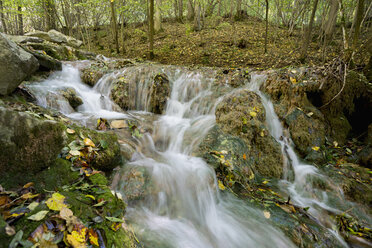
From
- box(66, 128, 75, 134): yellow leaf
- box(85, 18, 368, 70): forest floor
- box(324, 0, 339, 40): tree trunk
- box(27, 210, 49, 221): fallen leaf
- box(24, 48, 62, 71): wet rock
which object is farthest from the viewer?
box(324, 0, 339, 40): tree trunk

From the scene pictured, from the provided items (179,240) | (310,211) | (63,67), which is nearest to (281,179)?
(310,211)

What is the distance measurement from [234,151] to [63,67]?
25.2ft

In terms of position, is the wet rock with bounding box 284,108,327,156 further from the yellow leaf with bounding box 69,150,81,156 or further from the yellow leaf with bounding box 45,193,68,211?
the yellow leaf with bounding box 45,193,68,211

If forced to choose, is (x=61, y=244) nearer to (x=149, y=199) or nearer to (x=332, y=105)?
(x=149, y=199)

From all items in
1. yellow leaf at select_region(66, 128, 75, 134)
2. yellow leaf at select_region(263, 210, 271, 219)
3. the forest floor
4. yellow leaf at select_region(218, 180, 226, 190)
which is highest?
the forest floor

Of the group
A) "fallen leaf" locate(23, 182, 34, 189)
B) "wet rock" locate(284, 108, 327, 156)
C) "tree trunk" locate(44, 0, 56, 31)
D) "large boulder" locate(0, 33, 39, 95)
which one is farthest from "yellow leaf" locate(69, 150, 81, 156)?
"tree trunk" locate(44, 0, 56, 31)

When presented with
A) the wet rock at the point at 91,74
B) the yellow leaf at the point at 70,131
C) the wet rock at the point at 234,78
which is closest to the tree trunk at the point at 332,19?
the wet rock at the point at 234,78

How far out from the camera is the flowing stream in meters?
2.81

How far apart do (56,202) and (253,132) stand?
410 cm

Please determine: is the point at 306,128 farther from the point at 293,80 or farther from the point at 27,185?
the point at 27,185

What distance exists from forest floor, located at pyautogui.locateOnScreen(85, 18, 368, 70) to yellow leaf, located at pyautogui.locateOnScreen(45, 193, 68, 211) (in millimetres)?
8641

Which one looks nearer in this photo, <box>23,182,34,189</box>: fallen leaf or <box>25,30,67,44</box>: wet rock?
<box>23,182,34,189</box>: fallen leaf

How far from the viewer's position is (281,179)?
4.36 m

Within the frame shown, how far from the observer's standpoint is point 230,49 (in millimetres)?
11352
